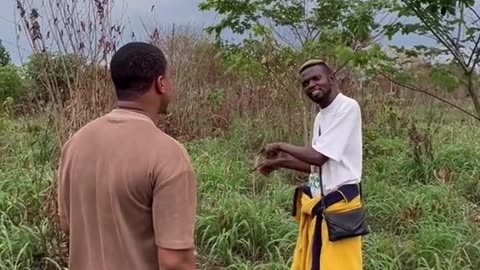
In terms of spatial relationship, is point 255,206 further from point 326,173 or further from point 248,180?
point 326,173

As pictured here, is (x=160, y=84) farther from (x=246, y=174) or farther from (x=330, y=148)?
(x=246, y=174)

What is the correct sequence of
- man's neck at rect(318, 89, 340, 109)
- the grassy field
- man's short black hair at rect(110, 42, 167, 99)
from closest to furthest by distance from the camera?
man's short black hair at rect(110, 42, 167, 99), man's neck at rect(318, 89, 340, 109), the grassy field

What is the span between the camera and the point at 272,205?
580cm

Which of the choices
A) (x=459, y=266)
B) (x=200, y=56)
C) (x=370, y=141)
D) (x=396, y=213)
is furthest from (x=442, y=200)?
(x=200, y=56)

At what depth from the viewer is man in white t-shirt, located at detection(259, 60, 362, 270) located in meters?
3.65

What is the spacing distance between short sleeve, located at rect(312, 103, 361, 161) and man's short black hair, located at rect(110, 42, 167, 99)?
1.61 meters

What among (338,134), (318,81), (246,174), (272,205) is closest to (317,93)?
(318,81)

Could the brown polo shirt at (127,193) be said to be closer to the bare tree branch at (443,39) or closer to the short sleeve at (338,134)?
the short sleeve at (338,134)

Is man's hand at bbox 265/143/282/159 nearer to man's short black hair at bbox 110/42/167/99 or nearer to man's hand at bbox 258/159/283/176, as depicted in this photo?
man's hand at bbox 258/159/283/176

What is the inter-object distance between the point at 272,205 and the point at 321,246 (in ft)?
6.56

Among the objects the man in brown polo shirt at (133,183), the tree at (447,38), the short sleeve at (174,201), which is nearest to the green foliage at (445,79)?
the tree at (447,38)

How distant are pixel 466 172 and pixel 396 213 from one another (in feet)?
6.25

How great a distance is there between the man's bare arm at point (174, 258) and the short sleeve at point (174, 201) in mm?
15

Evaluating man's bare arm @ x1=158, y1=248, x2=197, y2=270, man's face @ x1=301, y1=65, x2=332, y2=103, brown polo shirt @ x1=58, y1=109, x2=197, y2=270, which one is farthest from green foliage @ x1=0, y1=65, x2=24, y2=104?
man's bare arm @ x1=158, y1=248, x2=197, y2=270
